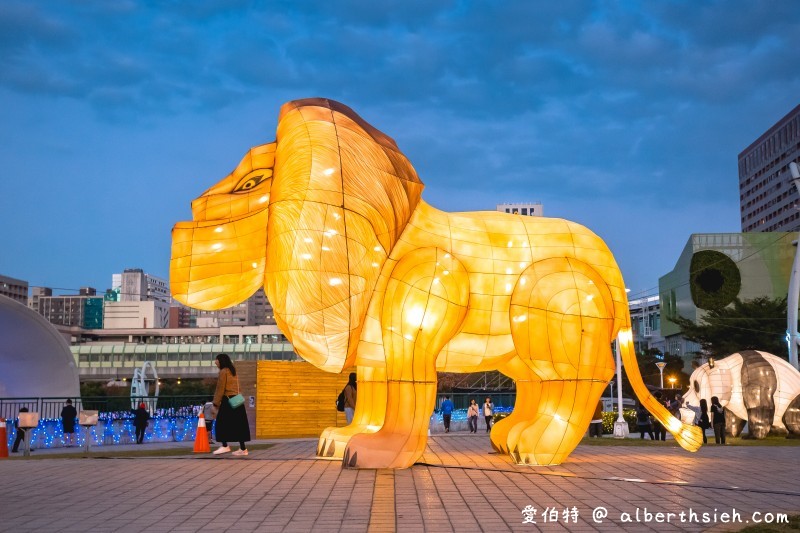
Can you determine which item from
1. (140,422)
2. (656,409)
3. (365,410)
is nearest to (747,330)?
(140,422)

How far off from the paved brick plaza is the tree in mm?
30782

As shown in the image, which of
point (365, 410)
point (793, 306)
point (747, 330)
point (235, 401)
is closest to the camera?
point (365, 410)

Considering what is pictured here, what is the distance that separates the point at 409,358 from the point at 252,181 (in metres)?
2.85

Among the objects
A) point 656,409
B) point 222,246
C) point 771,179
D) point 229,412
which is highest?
point 771,179

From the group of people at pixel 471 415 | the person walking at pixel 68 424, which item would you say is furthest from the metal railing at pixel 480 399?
the person walking at pixel 68 424

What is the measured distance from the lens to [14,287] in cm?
13700

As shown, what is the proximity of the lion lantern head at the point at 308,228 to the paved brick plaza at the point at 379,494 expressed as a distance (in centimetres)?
176

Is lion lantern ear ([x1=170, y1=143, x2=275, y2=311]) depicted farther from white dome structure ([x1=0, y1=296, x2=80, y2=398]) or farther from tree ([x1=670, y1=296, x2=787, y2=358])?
tree ([x1=670, y1=296, x2=787, y2=358])

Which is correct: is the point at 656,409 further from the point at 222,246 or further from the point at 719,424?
the point at 719,424

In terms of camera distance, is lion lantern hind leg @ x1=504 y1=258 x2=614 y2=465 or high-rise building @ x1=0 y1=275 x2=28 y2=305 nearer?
lion lantern hind leg @ x1=504 y1=258 x2=614 y2=465

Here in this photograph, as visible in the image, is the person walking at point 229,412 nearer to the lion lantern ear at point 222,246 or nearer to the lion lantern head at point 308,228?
the lion lantern head at point 308,228

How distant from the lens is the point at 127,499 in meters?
7.44

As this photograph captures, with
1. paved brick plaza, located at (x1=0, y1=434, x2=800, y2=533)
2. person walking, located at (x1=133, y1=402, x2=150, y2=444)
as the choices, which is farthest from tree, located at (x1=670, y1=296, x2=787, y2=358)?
paved brick plaza, located at (x1=0, y1=434, x2=800, y2=533)

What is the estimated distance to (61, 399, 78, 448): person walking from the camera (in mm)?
18484
